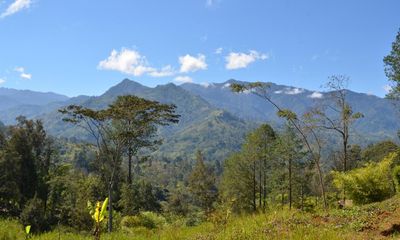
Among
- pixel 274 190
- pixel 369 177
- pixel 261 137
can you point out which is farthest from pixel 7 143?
pixel 369 177

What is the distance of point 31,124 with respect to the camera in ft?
156

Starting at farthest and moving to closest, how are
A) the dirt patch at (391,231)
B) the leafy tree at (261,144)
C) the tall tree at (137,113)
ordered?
the leafy tree at (261,144)
the tall tree at (137,113)
the dirt patch at (391,231)

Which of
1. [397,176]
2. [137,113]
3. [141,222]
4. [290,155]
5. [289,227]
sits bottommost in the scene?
[141,222]

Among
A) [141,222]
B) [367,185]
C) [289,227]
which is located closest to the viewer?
[289,227]

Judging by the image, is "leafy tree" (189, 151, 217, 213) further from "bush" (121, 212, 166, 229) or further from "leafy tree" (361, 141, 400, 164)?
"bush" (121, 212, 166, 229)

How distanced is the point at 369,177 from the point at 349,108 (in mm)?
6986

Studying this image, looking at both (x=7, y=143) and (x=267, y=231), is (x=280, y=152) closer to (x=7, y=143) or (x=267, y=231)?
(x=7, y=143)

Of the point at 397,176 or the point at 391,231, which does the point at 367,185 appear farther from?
the point at 391,231

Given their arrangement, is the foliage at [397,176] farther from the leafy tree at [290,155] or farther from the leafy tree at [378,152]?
the leafy tree at [378,152]

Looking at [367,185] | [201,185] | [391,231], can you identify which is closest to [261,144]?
[201,185]

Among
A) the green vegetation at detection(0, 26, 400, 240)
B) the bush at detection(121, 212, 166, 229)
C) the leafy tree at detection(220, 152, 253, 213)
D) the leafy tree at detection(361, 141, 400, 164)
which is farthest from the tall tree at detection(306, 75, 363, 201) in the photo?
the leafy tree at detection(361, 141, 400, 164)

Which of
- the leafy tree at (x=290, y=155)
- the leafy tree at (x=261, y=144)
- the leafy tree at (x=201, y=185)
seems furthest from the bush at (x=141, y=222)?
the leafy tree at (x=201, y=185)

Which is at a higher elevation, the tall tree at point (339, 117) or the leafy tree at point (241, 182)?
the tall tree at point (339, 117)

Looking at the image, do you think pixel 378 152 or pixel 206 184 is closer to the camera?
pixel 206 184
